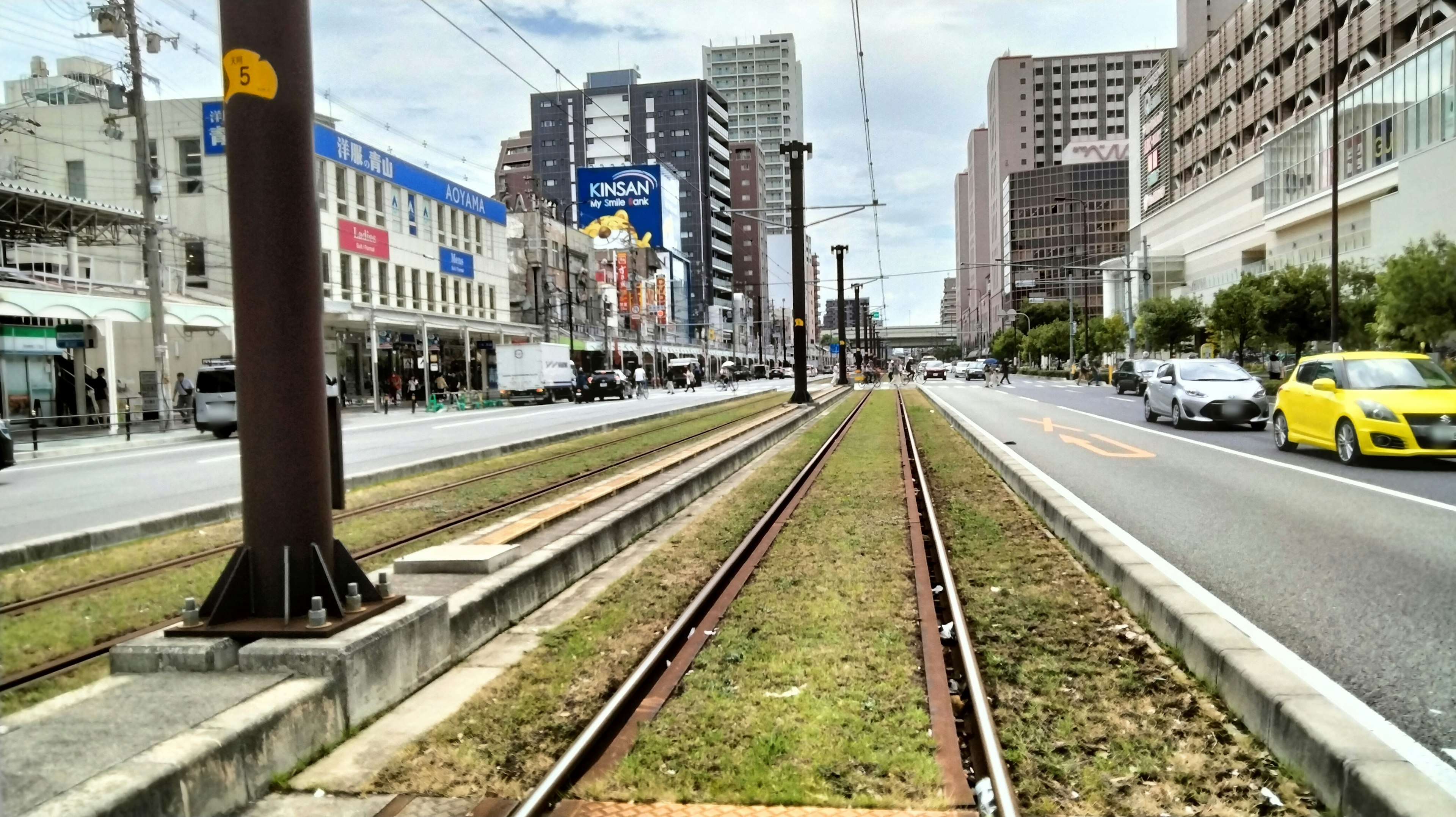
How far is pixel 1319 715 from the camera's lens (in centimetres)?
365

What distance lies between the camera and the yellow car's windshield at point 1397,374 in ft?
44.6

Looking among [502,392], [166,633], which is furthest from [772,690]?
[502,392]

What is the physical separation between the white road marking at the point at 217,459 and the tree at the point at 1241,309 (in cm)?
3551

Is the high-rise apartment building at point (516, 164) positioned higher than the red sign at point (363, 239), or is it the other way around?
the high-rise apartment building at point (516, 164)

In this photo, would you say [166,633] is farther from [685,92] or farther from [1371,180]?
[685,92]

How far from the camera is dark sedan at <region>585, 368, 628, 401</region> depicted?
50875mm

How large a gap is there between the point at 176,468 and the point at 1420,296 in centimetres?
2912

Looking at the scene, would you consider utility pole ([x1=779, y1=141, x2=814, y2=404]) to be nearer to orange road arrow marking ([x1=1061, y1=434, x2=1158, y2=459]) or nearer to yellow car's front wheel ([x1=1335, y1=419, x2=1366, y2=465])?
orange road arrow marking ([x1=1061, y1=434, x2=1158, y2=459])

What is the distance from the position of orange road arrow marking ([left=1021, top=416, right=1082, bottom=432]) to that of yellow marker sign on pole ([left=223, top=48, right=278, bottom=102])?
744 inches

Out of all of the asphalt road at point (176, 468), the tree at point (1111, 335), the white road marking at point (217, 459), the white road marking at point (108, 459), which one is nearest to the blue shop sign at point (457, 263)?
the asphalt road at point (176, 468)

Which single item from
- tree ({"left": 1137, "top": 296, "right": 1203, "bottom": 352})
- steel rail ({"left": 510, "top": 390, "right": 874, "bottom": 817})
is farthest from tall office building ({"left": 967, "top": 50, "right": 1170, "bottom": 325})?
steel rail ({"left": 510, "top": 390, "right": 874, "bottom": 817})

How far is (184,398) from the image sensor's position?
3083 cm

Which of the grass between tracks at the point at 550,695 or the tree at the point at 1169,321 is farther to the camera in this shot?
the tree at the point at 1169,321

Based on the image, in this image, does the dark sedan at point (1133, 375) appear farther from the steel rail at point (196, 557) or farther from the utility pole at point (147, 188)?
the utility pole at point (147, 188)
